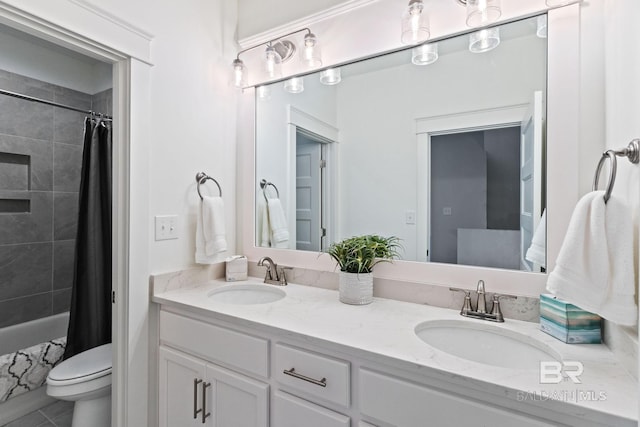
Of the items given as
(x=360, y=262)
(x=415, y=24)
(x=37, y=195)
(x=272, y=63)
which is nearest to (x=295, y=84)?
(x=272, y=63)

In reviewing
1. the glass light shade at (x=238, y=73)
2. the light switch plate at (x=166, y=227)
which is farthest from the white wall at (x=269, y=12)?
the light switch plate at (x=166, y=227)

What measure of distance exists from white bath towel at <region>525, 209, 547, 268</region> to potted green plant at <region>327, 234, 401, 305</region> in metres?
0.52

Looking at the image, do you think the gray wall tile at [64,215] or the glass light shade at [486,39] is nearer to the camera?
the glass light shade at [486,39]

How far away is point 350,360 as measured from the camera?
957 mm

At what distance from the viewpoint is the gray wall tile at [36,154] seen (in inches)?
87.5

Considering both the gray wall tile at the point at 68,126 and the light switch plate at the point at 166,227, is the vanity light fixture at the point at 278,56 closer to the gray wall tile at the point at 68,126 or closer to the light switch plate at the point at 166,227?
the light switch plate at the point at 166,227

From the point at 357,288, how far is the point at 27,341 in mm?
2621

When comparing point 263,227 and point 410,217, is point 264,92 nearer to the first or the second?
point 263,227

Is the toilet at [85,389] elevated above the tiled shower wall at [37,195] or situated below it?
below

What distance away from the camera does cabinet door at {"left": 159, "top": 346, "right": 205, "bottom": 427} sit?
1.30 metres

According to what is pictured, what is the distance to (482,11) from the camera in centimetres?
116

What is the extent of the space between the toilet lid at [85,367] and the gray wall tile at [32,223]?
1226 millimetres

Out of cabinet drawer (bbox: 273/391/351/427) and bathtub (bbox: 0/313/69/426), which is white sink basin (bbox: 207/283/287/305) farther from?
bathtub (bbox: 0/313/69/426)

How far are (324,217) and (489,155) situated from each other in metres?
0.84
